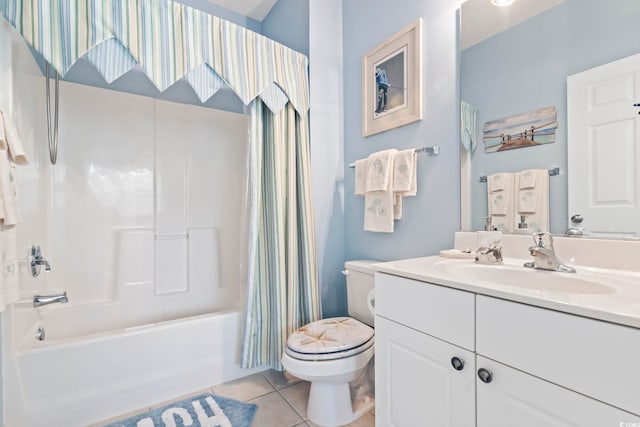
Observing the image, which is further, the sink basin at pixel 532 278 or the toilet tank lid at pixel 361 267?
the toilet tank lid at pixel 361 267

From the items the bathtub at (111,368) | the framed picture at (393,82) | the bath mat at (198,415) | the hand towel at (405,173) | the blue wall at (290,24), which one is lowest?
the bath mat at (198,415)

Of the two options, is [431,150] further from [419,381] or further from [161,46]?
[161,46]

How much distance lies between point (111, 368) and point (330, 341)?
1.07 meters

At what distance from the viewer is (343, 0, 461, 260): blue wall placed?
142 centimetres

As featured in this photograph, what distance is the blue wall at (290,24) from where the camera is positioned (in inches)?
78.9

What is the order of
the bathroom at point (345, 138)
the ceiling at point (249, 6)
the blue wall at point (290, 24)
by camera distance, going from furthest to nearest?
1. the ceiling at point (249, 6)
2. the blue wall at point (290, 24)
3. the bathroom at point (345, 138)

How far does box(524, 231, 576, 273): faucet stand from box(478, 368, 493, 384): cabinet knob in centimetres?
44

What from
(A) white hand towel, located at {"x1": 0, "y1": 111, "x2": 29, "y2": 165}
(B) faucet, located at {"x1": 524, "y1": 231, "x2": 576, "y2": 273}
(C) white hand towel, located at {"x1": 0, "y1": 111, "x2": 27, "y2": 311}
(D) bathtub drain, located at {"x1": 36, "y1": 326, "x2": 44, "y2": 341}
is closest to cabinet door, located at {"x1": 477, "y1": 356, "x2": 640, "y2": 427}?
(B) faucet, located at {"x1": 524, "y1": 231, "x2": 576, "y2": 273}

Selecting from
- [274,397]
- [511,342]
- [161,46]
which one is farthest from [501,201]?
[161,46]

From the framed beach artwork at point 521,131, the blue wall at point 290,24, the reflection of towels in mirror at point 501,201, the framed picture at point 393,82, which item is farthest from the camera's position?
the blue wall at point 290,24

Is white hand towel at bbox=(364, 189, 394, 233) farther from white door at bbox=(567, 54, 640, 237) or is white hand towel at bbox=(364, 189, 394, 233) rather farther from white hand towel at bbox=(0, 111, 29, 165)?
white hand towel at bbox=(0, 111, 29, 165)

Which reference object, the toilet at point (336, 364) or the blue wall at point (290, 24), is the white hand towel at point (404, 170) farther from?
the blue wall at point (290, 24)

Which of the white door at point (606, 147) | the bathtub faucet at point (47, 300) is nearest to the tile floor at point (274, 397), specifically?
the bathtub faucet at point (47, 300)

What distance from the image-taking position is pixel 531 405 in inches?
26.6
